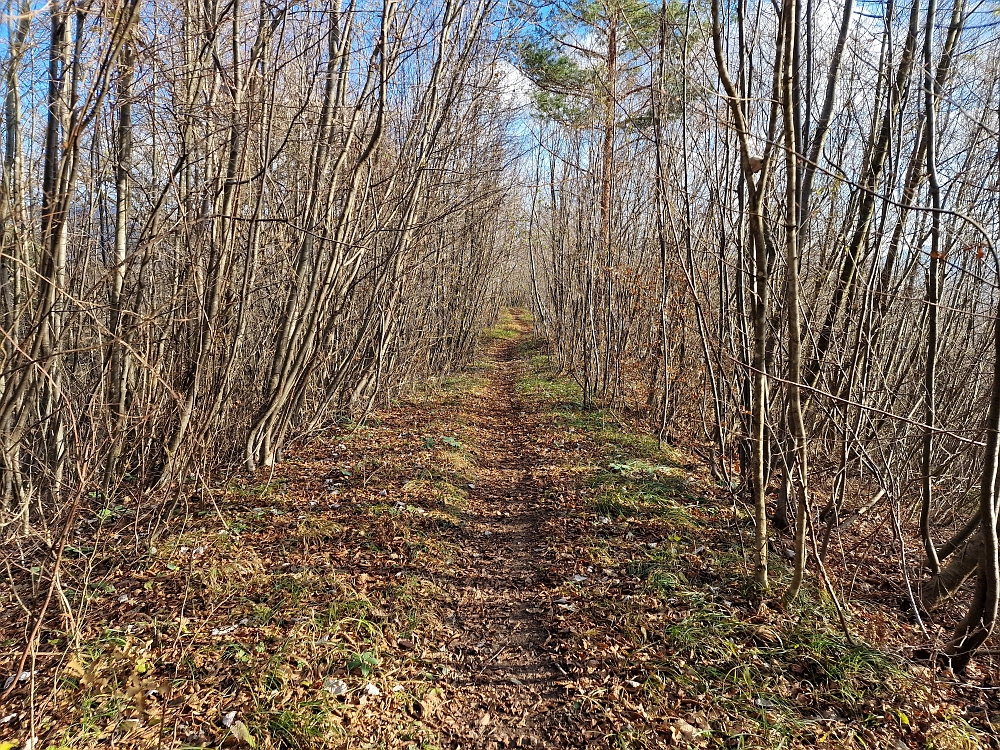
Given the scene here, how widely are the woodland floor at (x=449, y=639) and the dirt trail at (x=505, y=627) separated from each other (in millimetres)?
18

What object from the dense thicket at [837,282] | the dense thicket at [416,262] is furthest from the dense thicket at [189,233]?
the dense thicket at [837,282]

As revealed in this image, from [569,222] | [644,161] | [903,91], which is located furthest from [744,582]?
[569,222]

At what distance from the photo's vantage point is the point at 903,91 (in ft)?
13.9

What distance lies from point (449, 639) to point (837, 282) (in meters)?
4.09

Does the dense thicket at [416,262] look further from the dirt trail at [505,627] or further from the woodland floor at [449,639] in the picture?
the dirt trail at [505,627]

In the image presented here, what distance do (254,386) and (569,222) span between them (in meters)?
9.43

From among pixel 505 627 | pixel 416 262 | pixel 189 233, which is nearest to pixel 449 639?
pixel 505 627

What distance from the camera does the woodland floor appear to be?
2.79 metres

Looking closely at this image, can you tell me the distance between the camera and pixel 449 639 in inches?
145

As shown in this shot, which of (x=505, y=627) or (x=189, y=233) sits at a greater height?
(x=189, y=233)

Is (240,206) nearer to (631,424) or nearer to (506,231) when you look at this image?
(631,424)

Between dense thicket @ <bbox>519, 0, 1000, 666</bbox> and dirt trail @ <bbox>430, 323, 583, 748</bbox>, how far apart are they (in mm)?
1717

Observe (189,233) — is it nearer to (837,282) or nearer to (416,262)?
(416,262)

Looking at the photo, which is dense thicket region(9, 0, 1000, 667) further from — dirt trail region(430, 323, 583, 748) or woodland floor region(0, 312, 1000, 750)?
dirt trail region(430, 323, 583, 748)
